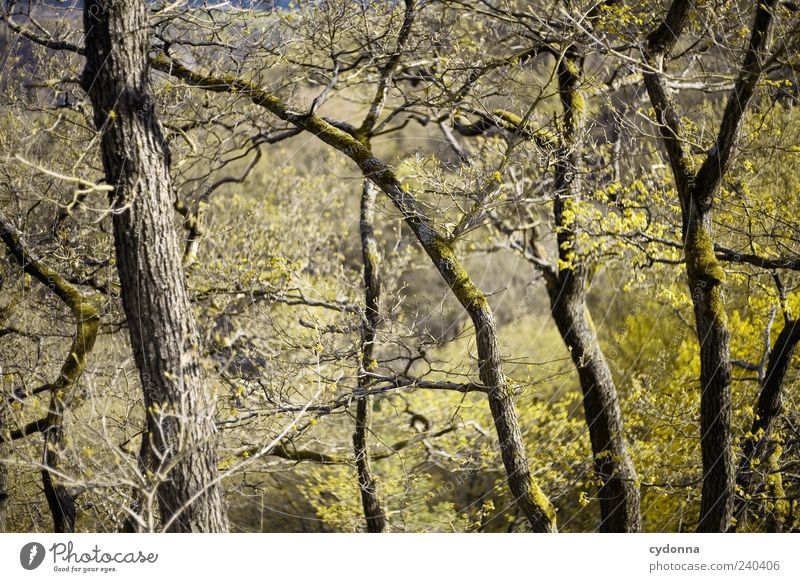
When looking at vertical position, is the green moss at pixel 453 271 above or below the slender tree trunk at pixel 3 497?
above

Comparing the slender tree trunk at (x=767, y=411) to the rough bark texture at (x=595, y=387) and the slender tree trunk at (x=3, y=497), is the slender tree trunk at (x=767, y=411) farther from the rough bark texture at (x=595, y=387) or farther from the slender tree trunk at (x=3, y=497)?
the slender tree trunk at (x=3, y=497)

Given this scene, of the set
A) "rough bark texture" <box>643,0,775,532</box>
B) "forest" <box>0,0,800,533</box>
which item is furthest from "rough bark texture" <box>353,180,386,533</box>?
"rough bark texture" <box>643,0,775,532</box>

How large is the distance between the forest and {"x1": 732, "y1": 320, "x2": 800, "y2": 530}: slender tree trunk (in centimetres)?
3

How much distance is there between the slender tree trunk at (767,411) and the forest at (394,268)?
28mm

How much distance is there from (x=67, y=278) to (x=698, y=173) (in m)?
5.16

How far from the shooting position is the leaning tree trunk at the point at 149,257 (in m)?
4.27

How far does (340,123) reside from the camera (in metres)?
6.24

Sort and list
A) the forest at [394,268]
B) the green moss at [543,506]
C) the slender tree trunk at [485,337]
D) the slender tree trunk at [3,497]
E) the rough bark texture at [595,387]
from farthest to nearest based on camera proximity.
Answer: the rough bark texture at [595,387] → the slender tree trunk at [3,497] → the green moss at [543,506] → the slender tree trunk at [485,337] → the forest at [394,268]

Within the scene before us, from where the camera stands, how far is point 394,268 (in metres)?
9.47

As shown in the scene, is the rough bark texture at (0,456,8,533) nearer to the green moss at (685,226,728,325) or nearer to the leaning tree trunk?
the leaning tree trunk

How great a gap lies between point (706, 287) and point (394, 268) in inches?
183

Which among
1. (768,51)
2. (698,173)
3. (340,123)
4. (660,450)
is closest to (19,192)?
(340,123)

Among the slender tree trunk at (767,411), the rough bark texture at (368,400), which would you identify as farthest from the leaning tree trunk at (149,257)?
the slender tree trunk at (767,411)
